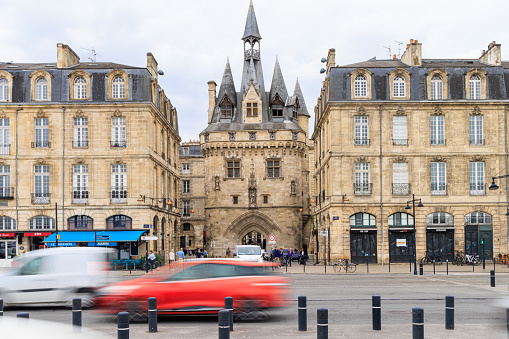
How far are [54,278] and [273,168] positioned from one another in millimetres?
43516

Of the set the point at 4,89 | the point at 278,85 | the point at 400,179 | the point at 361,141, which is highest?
A: the point at 278,85

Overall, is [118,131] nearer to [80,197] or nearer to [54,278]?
[80,197]

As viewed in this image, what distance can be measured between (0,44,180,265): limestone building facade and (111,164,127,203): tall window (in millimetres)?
62

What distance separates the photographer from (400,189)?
3984 cm

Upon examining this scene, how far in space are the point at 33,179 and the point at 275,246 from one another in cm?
2589

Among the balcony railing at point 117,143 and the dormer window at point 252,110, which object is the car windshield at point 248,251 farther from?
the dormer window at point 252,110

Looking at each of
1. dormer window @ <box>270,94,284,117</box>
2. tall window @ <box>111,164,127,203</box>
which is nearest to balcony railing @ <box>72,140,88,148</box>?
tall window @ <box>111,164,127,203</box>

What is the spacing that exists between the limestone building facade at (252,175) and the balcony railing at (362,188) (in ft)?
56.7

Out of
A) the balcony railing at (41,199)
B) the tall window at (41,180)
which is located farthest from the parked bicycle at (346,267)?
the tall window at (41,180)

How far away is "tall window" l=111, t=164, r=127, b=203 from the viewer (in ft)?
127

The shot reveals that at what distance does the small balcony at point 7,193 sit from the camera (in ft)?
126

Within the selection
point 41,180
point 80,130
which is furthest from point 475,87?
point 41,180

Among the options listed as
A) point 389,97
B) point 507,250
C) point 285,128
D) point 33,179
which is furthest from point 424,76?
point 33,179

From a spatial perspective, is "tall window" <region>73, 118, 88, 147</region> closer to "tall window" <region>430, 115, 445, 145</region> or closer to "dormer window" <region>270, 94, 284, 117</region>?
"tall window" <region>430, 115, 445, 145</region>
